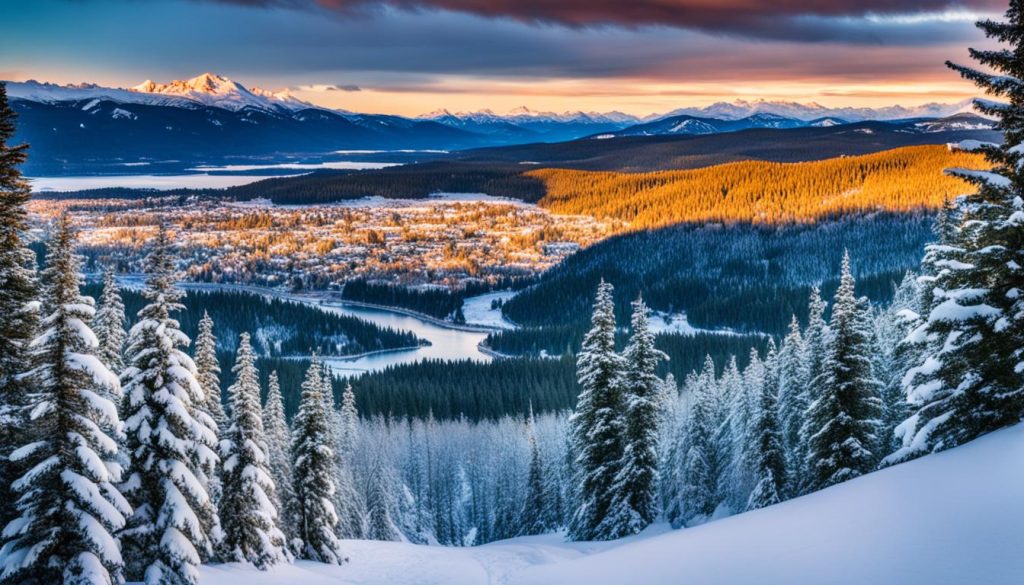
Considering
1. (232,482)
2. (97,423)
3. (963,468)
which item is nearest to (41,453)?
(97,423)

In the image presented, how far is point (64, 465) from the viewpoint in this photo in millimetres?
19219

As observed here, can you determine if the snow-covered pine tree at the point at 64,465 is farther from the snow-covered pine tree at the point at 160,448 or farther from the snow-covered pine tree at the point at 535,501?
the snow-covered pine tree at the point at 535,501

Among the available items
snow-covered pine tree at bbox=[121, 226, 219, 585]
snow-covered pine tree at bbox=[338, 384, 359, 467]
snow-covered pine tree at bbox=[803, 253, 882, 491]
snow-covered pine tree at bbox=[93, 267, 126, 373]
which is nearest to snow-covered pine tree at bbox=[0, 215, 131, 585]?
snow-covered pine tree at bbox=[121, 226, 219, 585]

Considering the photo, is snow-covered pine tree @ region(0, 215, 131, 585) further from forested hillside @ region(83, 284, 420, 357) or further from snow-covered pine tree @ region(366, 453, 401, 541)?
forested hillside @ region(83, 284, 420, 357)

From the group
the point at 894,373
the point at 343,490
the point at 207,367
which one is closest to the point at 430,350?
the point at 343,490

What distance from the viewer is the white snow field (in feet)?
42.1

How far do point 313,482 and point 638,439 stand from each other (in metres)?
14.3

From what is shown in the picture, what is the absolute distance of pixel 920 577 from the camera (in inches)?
490

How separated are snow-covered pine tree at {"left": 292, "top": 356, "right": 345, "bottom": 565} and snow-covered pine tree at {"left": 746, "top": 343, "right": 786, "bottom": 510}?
19362 millimetres

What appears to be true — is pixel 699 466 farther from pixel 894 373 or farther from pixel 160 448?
pixel 160 448

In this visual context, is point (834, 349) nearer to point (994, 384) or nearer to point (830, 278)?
point (994, 384)

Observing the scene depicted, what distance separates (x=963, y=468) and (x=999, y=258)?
6136mm

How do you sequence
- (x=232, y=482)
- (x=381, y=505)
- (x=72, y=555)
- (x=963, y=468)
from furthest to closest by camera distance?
(x=381, y=505)
(x=232, y=482)
(x=72, y=555)
(x=963, y=468)

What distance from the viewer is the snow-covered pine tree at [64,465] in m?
18.9
